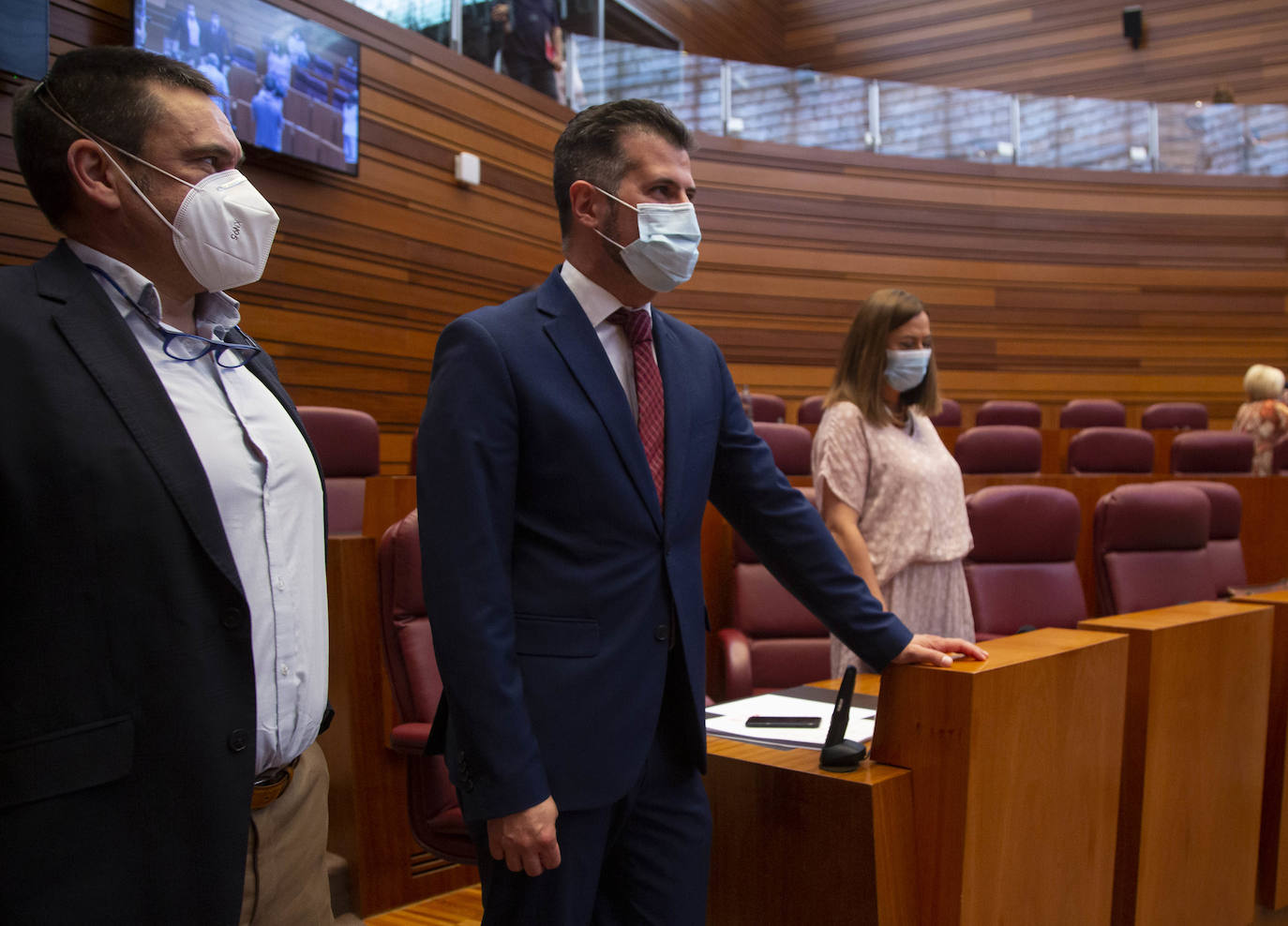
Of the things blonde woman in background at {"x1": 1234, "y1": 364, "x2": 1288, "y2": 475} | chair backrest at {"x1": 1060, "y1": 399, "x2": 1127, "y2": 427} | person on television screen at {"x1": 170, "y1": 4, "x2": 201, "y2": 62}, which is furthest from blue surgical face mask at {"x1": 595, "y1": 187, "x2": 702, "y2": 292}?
chair backrest at {"x1": 1060, "y1": 399, "x2": 1127, "y2": 427}

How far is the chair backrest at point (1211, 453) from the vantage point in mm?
3268

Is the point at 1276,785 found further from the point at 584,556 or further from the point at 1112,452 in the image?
the point at 1112,452

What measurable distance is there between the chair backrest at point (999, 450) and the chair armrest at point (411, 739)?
2.40m

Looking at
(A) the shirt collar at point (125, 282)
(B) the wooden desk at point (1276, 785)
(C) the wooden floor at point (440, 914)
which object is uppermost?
(A) the shirt collar at point (125, 282)

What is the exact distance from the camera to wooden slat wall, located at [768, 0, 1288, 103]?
536 cm

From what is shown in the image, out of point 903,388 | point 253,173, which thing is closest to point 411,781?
point 903,388

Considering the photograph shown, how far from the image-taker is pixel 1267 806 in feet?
3.99

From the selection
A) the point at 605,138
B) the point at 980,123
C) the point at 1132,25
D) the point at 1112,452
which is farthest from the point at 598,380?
the point at 1132,25

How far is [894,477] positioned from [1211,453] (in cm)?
244

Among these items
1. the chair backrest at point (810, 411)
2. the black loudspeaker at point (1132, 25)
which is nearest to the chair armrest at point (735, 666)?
the chair backrest at point (810, 411)

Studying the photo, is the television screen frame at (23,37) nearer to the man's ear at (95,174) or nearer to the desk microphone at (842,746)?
the man's ear at (95,174)

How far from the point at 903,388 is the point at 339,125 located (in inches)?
85.2

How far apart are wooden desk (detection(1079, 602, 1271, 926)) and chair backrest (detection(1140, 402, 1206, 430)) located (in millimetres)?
3730

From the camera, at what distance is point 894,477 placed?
1332mm
